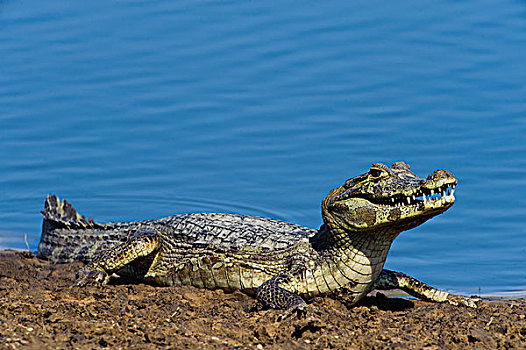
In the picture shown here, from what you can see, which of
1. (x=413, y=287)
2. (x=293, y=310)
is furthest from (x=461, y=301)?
(x=293, y=310)

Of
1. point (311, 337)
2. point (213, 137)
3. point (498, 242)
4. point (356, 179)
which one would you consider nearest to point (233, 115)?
point (213, 137)

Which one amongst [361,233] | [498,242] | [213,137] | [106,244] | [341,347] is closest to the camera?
[341,347]

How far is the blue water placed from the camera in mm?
10234

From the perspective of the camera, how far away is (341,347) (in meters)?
5.20

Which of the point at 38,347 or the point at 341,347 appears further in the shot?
the point at 341,347

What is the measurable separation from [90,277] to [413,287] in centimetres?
303

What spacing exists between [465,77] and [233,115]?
4308 millimetres

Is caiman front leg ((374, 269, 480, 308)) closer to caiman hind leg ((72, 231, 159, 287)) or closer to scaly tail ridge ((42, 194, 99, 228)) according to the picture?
caiman hind leg ((72, 231, 159, 287))

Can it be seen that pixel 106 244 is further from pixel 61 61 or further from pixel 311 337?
pixel 61 61

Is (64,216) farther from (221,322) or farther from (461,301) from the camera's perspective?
(461,301)

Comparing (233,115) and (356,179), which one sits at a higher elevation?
(233,115)

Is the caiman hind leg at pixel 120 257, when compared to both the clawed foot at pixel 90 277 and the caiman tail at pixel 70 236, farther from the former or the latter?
the caiman tail at pixel 70 236

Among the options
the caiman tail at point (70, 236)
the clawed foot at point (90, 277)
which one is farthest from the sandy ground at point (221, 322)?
the caiman tail at point (70, 236)

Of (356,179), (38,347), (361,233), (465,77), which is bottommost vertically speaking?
(38,347)
